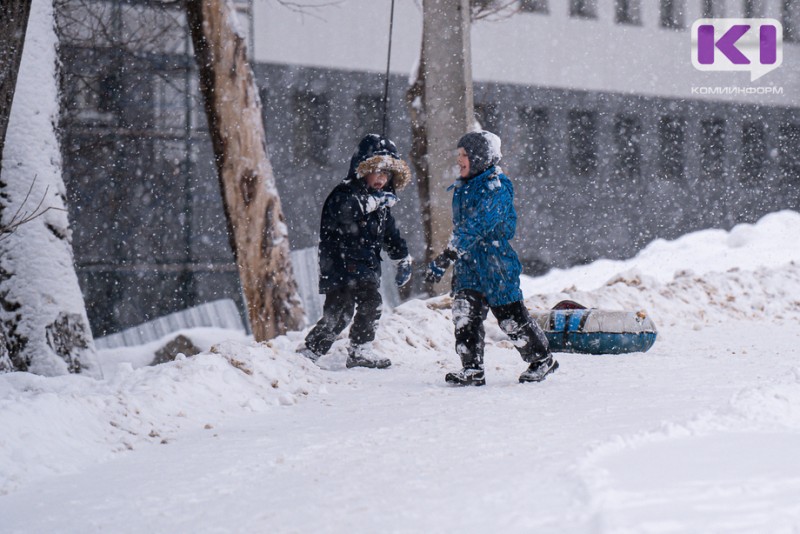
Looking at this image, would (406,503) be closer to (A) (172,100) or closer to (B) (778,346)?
(B) (778,346)

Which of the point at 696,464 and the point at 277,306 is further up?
the point at 696,464

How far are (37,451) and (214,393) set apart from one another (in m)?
1.50

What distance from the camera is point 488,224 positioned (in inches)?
252

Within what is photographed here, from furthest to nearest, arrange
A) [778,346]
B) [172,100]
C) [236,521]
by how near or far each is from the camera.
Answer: [172,100]
[778,346]
[236,521]

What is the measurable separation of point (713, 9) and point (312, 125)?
490 inches

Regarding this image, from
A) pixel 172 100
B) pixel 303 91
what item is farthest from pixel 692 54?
pixel 172 100

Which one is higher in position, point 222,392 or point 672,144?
point 222,392

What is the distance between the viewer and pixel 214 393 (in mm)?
6066

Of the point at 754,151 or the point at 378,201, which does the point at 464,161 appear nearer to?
the point at 378,201

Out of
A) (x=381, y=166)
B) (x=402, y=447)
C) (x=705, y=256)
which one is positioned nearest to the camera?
(x=402, y=447)

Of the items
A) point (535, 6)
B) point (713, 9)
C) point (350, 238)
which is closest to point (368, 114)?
point (535, 6)

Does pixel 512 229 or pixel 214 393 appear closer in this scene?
pixel 214 393

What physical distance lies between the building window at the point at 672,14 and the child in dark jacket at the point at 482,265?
69.4ft

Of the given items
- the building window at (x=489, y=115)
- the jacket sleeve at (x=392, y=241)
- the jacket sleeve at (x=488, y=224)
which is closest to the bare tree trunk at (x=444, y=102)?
the jacket sleeve at (x=392, y=241)
